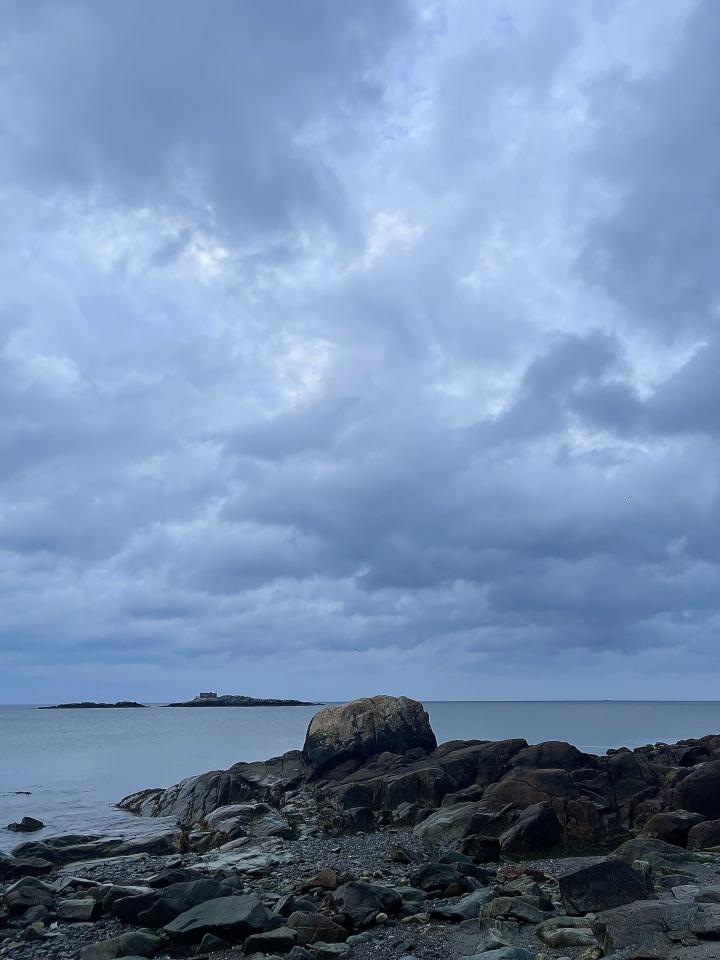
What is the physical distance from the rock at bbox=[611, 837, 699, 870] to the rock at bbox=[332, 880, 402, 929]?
276 inches

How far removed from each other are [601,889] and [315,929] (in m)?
5.70

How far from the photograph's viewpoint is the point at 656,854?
2247cm

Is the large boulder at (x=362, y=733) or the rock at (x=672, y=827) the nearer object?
the rock at (x=672, y=827)

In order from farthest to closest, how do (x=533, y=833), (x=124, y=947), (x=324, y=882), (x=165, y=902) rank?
(x=533, y=833), (x=324, y=882), (x=165, y=902), (x=124, y=947)

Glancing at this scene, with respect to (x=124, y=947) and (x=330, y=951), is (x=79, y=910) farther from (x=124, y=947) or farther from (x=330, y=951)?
(x=330, y=951)

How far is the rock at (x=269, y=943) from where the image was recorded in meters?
15.5

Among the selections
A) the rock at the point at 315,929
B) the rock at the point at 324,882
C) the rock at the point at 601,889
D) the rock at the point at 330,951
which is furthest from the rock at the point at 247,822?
the rock at the point at 601,889

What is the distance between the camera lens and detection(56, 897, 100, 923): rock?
19.0 m

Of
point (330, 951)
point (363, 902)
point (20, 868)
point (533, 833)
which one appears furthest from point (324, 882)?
point (20, 868)

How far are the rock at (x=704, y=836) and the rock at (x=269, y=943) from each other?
15.6m

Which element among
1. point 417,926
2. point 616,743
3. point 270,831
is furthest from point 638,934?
point 616,743

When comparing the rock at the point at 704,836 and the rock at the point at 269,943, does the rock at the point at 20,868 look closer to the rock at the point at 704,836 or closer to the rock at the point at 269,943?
the rock at the point at 269,943

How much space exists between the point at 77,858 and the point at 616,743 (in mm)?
70312

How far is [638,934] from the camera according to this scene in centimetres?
1322
